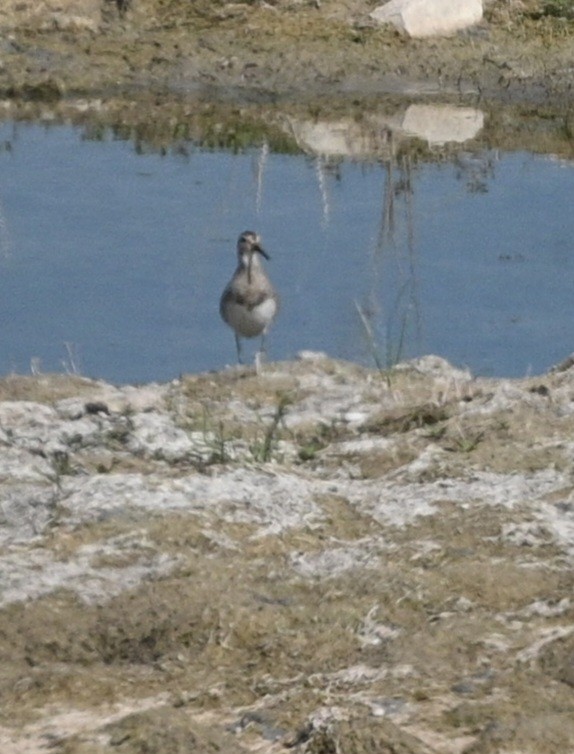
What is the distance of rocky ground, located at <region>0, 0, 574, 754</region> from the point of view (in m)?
4.89

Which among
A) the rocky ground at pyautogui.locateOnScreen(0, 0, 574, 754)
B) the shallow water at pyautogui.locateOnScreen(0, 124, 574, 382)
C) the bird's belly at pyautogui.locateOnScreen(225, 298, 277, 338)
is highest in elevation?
the rocky ground at pyautogui.locateOnScreen(0, 0, 574, 754)

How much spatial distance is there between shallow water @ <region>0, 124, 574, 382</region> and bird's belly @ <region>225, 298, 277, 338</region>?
220mm

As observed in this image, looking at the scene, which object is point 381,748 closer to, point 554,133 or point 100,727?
point 100,727

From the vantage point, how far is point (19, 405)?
7316 mm

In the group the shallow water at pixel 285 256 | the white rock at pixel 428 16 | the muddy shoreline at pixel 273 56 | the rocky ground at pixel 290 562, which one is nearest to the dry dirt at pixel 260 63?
the muddy shoreline at pixel 273 56

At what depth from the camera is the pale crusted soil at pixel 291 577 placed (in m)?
4.88

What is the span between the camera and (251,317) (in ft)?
31.3

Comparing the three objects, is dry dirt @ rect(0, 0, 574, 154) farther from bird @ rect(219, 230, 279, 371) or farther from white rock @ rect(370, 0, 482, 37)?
bird @ rect(219, 230, 279, 371)

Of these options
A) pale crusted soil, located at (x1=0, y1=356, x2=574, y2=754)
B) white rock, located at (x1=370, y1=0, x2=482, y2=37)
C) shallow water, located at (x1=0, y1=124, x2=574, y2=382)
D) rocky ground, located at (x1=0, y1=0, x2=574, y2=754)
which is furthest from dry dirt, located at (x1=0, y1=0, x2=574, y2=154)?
pale crusted soil, located at (x1=0, y1=356, x2=574, y2=754)

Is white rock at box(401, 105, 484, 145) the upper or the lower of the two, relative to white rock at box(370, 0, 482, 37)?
lower

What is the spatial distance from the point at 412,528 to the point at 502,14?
1205 cm

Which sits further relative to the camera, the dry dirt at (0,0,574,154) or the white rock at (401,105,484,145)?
the dry dirt at (0,0,574,154)

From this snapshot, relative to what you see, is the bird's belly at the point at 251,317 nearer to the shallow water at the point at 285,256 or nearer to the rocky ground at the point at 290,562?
the shallow water at the point at 285,256

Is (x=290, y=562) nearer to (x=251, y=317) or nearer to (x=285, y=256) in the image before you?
(x=251, y=317)
